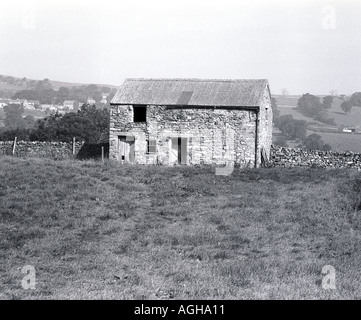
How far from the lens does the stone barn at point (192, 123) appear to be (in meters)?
26.1

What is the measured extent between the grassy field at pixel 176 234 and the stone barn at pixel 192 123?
170 inches

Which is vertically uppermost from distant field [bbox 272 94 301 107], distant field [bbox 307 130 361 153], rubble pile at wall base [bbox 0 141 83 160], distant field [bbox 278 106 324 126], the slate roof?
distant field [bbox 272 94 301 107]

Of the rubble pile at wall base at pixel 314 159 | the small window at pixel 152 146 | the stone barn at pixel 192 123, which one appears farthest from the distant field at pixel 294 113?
the small window at pixel 152 146

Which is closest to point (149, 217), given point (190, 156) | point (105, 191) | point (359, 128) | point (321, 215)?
point (105, 191)

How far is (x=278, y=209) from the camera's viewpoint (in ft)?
52.3

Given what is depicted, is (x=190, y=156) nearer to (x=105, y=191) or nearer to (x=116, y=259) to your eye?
(x=105, y=191)

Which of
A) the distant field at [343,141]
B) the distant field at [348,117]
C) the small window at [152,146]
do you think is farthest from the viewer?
the distant field at [348,117]

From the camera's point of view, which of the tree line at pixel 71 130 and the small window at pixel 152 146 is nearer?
the small window at pixel 152 146

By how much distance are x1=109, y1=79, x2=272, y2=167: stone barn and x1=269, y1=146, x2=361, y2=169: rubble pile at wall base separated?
3.32 feet

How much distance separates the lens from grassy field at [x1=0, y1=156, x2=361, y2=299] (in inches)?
346

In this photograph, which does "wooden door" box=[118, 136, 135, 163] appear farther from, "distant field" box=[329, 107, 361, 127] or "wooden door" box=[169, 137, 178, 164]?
"distant field" box=[329, 107, 361, 127]

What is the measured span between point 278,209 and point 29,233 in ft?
27.5

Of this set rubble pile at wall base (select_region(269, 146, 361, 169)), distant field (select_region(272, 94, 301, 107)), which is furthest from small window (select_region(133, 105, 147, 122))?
distant field (select_region(272, 94, 301, 107))

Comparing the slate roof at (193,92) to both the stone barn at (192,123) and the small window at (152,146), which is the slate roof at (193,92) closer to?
the stone barn at (192,123)
